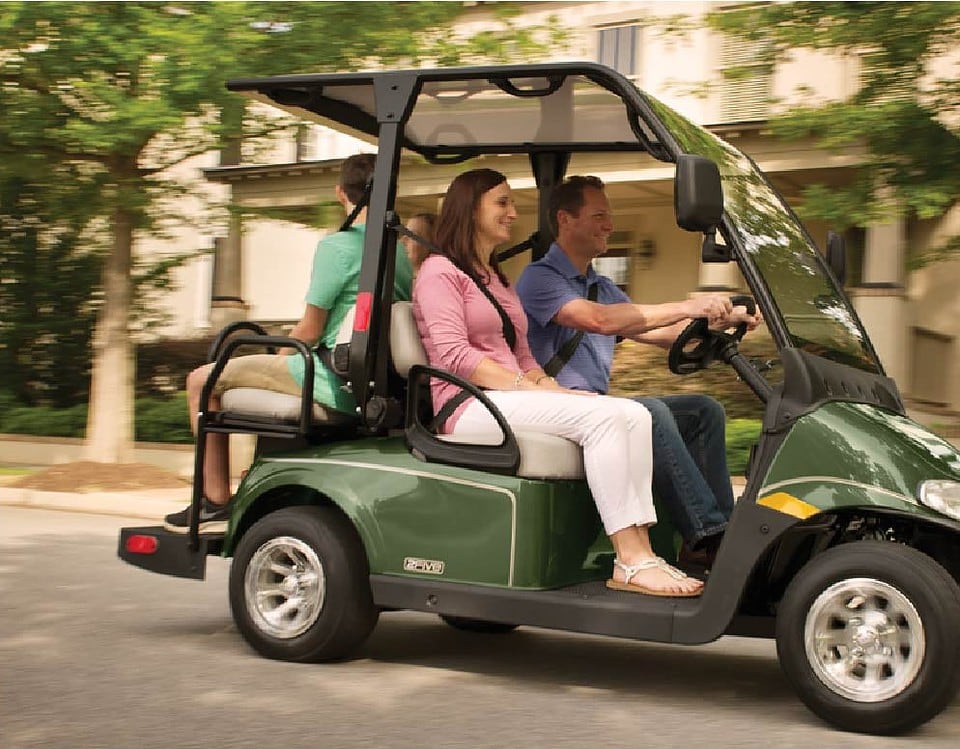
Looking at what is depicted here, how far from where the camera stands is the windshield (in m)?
5.21

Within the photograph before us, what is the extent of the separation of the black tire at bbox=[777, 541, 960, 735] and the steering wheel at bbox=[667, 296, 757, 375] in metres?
0.92

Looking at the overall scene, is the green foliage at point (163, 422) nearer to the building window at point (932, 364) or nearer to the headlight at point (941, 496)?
the building window at point (932, 364)

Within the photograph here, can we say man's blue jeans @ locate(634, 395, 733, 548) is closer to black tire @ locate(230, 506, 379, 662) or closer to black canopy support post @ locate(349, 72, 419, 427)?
black canopy support post @ locate(349, 72, 419, 427)

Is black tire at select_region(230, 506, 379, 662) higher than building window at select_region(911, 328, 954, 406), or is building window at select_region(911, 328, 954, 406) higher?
building window at select_region(911, 328, 954, 406)

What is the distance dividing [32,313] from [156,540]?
15.1m

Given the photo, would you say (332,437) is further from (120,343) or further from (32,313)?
(32,313)

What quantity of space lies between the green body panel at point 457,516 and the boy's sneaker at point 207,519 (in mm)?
511

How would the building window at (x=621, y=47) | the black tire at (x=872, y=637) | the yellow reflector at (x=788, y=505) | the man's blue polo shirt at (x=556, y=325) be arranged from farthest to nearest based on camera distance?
the building window at (x=621, y=47)
the man's blue polo shirt at (x=556, y=325)
the yellow reflector at (x=788, y=505)
the black tire at (x=872, y=637)

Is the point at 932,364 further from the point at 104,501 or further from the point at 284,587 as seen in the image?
the point at 284,587

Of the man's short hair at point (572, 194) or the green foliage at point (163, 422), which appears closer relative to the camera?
the man's short hair at point (572, 194)

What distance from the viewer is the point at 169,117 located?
1375cm

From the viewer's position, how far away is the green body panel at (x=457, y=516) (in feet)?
17.3

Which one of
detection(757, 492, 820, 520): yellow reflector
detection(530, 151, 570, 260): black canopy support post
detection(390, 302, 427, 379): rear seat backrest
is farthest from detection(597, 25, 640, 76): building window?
detection(757, 492, 820, 520): yellow reflector

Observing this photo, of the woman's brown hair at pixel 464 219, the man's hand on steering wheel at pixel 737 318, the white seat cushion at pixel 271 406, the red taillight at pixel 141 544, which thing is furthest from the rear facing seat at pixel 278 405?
the man's hand on steering wheel at pixel 737 318
